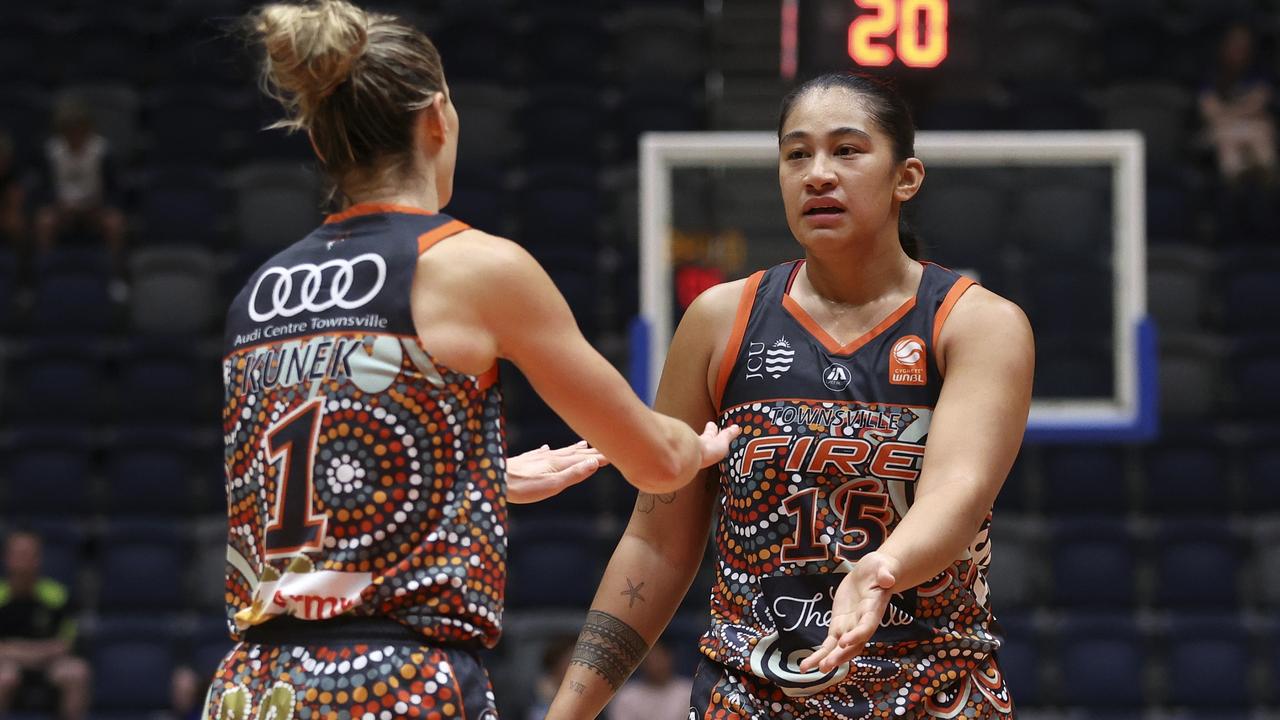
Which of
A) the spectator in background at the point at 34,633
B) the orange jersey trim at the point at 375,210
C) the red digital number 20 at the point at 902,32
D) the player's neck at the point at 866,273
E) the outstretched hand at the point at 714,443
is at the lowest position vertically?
the spectator in background at the point at 34,633

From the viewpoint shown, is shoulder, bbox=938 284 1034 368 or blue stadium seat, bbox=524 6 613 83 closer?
shoulder, bbox=938 284 1034 368

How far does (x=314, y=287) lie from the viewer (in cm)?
261

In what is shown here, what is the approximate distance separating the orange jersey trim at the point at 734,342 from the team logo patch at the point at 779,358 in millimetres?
71

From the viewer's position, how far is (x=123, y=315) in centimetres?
1096

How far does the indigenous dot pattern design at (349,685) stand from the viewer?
8.00ft

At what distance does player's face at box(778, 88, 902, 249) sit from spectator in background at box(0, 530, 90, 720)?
672 centimetres

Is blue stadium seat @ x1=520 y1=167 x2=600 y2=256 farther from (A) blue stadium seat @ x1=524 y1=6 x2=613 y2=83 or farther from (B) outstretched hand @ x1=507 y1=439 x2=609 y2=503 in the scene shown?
(B) outstretched hand @ x1=507 y1=439 x2=609 y2=503

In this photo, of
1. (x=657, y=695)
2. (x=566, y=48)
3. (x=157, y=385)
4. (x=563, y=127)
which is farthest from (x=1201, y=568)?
(x=157, y=385)

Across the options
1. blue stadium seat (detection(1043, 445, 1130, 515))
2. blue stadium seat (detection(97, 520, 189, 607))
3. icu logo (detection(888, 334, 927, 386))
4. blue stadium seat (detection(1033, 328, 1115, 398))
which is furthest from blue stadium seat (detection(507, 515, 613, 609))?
icu logo (detection(888, 334, 927, 386))

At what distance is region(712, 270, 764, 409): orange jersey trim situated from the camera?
3346 millimetres

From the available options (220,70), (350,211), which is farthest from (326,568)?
(220,70)

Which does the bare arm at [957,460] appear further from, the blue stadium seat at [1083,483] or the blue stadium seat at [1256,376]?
the blue stadium seat at [1256,376]

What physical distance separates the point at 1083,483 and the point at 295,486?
26.3ft

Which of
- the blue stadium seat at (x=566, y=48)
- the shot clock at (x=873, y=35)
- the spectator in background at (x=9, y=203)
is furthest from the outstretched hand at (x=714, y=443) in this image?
the blue stadium seat at (x=566, y=48)
